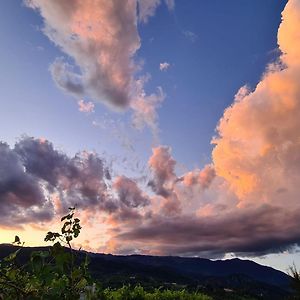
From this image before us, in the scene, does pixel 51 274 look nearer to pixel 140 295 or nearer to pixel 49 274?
pixel 49 274

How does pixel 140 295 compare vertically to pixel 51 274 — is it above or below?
above

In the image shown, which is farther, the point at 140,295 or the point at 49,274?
the point at 140,295

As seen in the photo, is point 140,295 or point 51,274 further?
point 140,295

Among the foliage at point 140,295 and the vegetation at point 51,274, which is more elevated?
the foliage at point 140,295

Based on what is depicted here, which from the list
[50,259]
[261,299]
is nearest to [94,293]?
[50,259]

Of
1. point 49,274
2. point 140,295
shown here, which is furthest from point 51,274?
point 140,295

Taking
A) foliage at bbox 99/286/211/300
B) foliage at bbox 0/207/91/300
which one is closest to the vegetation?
foliage at bbox 0/207/91/300

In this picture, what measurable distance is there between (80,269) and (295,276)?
16.7 m

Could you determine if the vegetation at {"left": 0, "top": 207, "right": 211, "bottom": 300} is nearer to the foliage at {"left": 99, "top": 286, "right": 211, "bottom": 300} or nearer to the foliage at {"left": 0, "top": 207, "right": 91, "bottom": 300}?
the foliage at {"left": 0, "top": 207, "right": 91, "bottom": 300}

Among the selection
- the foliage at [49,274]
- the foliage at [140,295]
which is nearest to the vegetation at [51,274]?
the foliage at [49,274]

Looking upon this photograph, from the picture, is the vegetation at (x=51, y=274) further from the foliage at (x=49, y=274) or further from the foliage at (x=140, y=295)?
the foliage at (x=140, y=295)

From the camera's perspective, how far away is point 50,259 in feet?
9.74

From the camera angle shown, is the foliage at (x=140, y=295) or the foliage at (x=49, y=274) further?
the foliage at (x=140, y=295)

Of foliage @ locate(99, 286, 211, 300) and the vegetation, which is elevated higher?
foliage @ locate(99, 286, 211, 300)
